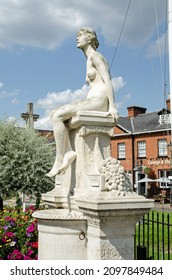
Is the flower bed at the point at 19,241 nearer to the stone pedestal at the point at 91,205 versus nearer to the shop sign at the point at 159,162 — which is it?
A: the stone pedestal at the point at 91,205

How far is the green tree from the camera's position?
20.8m

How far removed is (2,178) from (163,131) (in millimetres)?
19169

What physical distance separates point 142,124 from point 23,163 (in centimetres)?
2017

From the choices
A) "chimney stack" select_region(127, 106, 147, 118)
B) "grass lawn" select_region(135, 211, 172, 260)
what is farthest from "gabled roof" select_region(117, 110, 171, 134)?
"grass lawn" select_region(135, 211, 172, 260)

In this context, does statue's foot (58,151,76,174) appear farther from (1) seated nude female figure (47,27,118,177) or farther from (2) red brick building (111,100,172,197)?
(2) red brick building (111,100,172,197)

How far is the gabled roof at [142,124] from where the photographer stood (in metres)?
36.2

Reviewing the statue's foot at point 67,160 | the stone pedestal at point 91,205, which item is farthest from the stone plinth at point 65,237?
the statue's foot at point 67,160

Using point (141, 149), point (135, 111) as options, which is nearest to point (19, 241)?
point (141, 149)

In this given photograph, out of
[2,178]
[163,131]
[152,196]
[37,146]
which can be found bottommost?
[152,196]

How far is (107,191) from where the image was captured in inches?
167

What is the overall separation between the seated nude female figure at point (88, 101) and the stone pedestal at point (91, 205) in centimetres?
14

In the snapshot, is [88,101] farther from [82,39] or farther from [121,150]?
[121,150]
